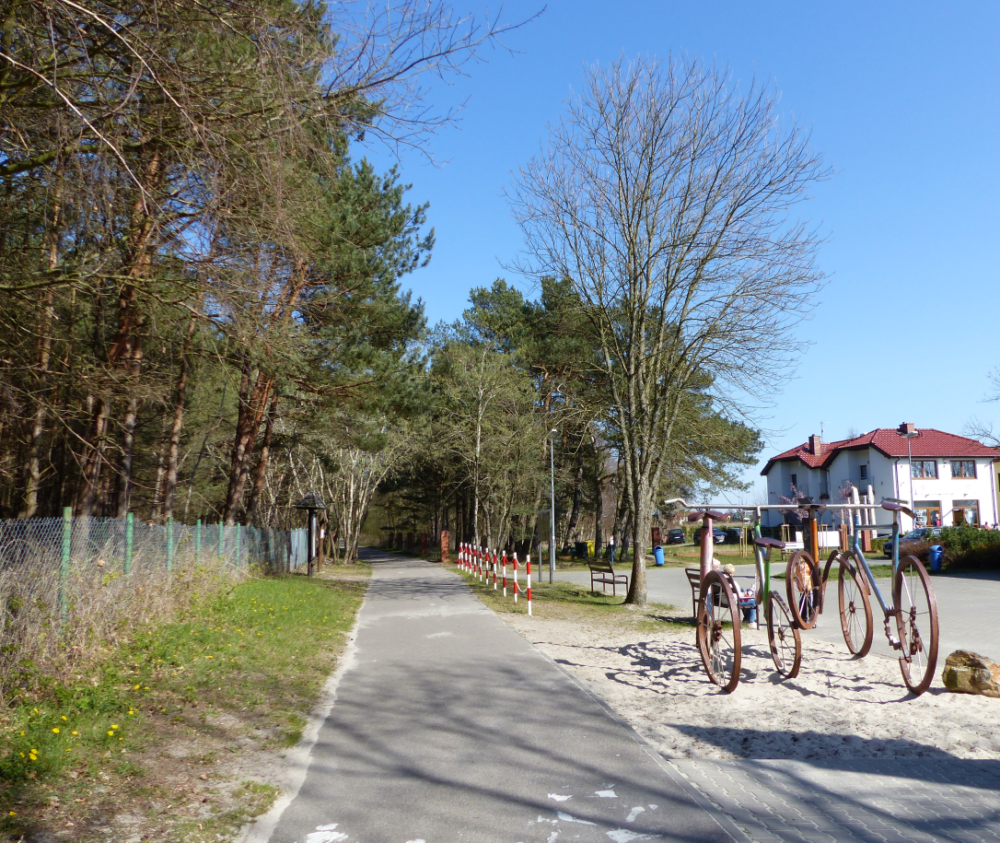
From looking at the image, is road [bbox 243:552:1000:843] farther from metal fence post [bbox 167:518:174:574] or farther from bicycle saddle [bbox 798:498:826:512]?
metal fence post [bbox 167:518:174:574]

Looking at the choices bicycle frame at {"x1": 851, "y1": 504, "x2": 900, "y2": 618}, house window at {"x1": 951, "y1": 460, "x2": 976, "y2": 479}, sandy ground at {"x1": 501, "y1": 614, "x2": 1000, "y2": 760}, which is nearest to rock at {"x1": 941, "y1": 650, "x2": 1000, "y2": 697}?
sandy ground at {"x1": 501, "y1": 614, "x2": 1000, "y2": 760}

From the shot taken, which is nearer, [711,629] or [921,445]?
[711,629]

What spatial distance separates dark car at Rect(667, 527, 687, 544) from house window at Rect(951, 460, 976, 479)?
2220cm

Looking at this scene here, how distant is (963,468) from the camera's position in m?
64.1

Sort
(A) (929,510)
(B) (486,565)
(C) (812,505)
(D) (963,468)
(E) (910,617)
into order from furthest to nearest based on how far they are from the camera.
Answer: (D) (963,468) < (A) (929,510) < (B) (486,565) < (C) (812,505) < (E) (910,617)

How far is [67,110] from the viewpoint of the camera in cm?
671

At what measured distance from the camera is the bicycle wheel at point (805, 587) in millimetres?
8508

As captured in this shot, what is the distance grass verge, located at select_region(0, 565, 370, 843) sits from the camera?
4.60 metres

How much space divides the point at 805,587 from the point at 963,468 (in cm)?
6414

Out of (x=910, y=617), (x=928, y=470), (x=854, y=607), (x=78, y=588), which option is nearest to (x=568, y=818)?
(x=910, y=617)

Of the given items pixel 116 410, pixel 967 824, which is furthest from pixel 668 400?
pixel 967 824

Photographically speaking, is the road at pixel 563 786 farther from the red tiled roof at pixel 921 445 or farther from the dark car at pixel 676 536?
the dark car at pixel 676 536

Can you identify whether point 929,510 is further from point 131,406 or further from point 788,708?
point 788,708

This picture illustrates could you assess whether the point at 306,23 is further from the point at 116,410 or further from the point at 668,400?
the point at 668,400
